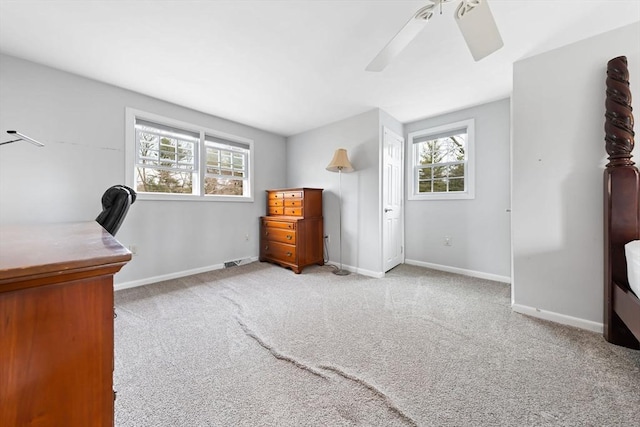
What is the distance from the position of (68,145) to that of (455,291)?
14.0 feet

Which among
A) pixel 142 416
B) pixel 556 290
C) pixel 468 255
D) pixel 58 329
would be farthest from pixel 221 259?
pixel 556 290

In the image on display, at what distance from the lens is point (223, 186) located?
3.69 m

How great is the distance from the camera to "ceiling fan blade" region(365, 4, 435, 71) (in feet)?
4.02

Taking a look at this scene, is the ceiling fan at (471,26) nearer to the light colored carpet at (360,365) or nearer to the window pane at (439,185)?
the light colored carpet at (360,365)

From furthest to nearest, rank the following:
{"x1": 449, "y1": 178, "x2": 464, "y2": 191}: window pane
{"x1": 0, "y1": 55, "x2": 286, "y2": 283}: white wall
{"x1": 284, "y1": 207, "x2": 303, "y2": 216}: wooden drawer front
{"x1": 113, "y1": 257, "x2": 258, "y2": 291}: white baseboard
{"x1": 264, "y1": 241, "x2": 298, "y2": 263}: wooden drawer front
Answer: {"x1": 284, "y1": 207, "x2": 303, "y2": 216}: wooden drawer front < {"x1": 264, "y1": 241, "x2": 298, "y2": 263}: wooden drawer front < {"x1": 449, "y1": 178, "x2": 464, "y2": 191}: window pane < {"x1": 113, "y1": 257, "x2": 258, "y2": 291}: white baseboard < {"x1": 0, "y1": 55, "x2": 286, "y2": 283}: white wall

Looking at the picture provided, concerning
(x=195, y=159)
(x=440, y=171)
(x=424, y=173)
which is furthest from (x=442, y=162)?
(x=195, y=159)

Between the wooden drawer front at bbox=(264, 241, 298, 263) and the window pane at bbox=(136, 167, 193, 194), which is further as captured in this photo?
the wooden drawer front at bbox=(264, 241, 298, 263)

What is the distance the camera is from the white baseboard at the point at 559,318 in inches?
70.8

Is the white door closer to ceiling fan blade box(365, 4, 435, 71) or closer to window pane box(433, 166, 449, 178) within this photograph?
window pane box(433, 166, 449, 178)

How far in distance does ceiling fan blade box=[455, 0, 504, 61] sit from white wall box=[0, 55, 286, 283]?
125 inches

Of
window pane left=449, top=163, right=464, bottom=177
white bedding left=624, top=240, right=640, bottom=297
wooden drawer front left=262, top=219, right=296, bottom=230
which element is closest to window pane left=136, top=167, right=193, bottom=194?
wooden drawer front left=262, top=219, right=296, bottom=230

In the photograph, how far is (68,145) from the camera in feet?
7.79

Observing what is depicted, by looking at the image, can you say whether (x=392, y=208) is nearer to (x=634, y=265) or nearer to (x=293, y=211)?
(x=293, y=211)

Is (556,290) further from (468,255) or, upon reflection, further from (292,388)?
(292,388)
